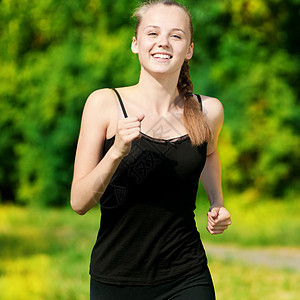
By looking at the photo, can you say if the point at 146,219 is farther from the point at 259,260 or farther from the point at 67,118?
the point at 67,118

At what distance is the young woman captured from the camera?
1872mm

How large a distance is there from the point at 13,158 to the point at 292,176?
5.80 meters

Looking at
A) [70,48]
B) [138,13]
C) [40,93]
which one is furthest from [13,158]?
[138,13]

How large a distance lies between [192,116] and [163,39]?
301 millimetres

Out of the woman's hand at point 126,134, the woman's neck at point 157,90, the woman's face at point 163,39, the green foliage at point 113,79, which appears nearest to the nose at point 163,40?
the woman's face at point 163,39

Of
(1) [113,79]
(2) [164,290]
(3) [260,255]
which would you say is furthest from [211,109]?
(1) [113,79]

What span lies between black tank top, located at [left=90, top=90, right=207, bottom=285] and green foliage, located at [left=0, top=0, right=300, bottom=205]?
27.7ft

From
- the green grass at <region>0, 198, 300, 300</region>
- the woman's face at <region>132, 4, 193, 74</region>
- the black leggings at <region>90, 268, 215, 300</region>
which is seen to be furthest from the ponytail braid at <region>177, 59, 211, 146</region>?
the green grass at <region>0, 198, 300, 300</region>

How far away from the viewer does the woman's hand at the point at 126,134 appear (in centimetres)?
168

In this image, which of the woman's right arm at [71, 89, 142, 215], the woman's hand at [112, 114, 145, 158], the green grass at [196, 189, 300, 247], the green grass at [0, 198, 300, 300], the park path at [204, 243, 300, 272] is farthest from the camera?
the green grass at [196, 189, 300, 247]

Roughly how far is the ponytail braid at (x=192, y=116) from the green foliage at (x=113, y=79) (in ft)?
26.6

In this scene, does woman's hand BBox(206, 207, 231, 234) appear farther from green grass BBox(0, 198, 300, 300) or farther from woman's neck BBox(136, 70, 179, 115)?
green grass BBox(0, 198, 300, 300)

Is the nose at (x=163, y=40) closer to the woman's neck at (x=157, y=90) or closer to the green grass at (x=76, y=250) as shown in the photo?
the woman's neck at (x=157, y=90)

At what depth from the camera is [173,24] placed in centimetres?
198
